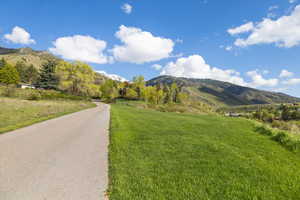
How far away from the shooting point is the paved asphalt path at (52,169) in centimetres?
342

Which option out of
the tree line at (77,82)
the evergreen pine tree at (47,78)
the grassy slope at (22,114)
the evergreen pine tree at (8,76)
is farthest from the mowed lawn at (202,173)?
the evergreen pine tree at (8,76)

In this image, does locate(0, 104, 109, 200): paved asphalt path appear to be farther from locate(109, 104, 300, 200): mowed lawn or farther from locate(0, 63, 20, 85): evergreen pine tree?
locate(0, 63, 20, 85): evergreen pine tree

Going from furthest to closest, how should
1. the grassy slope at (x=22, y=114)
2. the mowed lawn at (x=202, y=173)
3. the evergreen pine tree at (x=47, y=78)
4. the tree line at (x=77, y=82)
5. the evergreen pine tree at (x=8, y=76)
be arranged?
the evergreen pine tree at (x=47, y=78) → the evergreen pine tree at (x=8, y=76) → the tree line at (x=77, y=82) → the grassy slope at (x=22, y=114) → the mowed lawn at (x=202, y=173)

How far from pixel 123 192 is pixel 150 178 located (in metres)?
0.82

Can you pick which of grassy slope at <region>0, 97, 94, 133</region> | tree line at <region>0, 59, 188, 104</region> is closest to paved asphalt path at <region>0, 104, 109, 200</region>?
grassy slope at <region>0, 97, 94, 133</region>

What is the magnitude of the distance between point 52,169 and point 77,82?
4761 centimetres

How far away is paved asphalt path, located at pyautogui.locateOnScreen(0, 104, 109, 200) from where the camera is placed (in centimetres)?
342

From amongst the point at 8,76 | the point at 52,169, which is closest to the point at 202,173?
the point at 52,169

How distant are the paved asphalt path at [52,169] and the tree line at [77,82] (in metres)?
43.4

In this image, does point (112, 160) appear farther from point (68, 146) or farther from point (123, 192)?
point (68, 146)

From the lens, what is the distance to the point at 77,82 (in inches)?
1834

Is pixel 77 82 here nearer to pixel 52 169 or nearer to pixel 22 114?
pixel 22 114

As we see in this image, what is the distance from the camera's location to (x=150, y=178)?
3816 mm

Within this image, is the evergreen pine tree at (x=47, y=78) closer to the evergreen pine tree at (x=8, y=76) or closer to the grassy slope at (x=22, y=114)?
the evergreen pine tree at (x=8, y=76)
